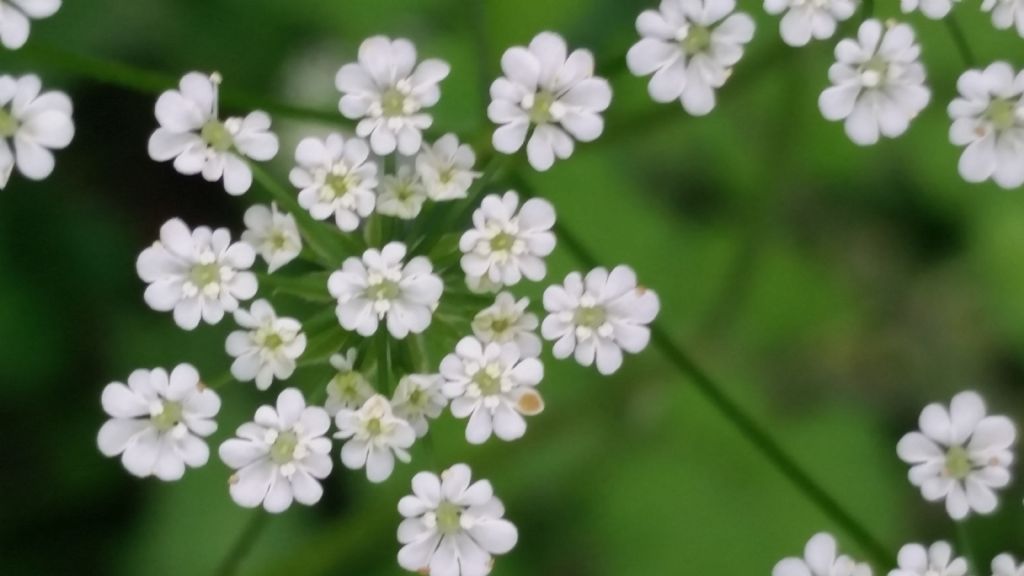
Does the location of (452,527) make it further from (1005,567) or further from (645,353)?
(645,353)

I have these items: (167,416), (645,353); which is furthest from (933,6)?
(167,416)

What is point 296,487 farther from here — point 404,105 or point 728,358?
point 728,358

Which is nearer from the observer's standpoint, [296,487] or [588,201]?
[296,487]

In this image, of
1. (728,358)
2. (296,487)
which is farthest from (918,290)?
(296,487)

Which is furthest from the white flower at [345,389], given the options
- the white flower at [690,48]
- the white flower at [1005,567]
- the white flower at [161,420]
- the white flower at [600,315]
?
the white flower at [1005,567]

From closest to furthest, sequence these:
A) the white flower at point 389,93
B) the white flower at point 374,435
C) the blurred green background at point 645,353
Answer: the white flower at point 374,435 < the white flower at point 389,93 < the blurred green background at point 645,353

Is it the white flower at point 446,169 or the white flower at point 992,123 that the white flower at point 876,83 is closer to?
the white flower at point 992,123
